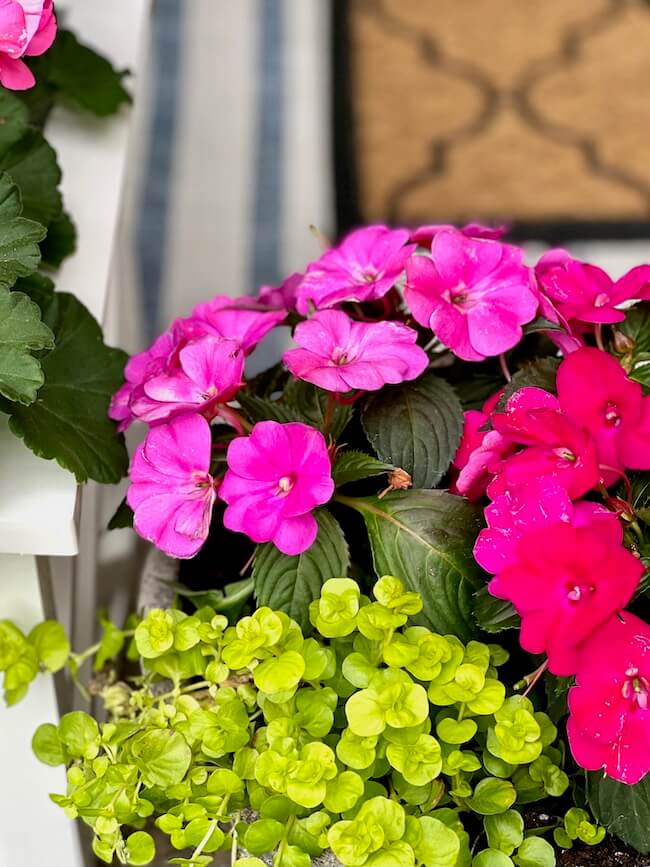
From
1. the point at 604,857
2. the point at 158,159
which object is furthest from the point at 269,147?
the point at 604,857

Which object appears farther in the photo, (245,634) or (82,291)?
(82,291)

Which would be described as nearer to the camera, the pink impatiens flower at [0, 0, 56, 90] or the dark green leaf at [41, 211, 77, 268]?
the pink impatiens flower at [0, 0, 56, 90]

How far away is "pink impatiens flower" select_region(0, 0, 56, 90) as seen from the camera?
596 millimetres

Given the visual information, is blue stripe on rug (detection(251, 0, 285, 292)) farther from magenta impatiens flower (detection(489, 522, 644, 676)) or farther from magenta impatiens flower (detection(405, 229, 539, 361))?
magenta impatiens flower (detection(489, 522, 644, 676))

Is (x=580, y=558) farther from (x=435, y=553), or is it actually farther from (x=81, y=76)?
(x=81, y=76)

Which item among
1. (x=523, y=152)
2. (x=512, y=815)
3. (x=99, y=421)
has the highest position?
(x=99, y=421)

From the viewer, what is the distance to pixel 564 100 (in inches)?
86.6

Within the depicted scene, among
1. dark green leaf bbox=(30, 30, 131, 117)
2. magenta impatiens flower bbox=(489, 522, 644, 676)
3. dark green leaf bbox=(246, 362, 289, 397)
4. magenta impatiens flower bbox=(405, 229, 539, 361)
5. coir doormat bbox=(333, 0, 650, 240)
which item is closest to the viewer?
magenta impatiens flower bbox=(489, 522, 644, 676)

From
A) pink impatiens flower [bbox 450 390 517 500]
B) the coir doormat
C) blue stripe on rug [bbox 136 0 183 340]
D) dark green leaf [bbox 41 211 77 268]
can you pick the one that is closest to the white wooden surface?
dark green leaf [bbox 41 211 77 268]

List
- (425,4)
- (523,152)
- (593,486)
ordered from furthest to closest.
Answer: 1. (425,4)
2. (523,152)
3. (593,486)

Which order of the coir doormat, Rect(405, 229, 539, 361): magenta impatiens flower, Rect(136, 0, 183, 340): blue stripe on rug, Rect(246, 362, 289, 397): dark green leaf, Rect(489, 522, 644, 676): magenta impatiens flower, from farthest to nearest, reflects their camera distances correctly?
the coir doormat, Rect(136, 0, 183, 340): blue stripe on rug, Rect(246, 362, 289, 397): dark green leaf, Rect(405, 229, 539, 361): magenta impatiens flower, Rect(489, 522, 644, 676): magenta impatiens flower

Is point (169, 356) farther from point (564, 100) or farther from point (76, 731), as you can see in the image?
point (564, 100)

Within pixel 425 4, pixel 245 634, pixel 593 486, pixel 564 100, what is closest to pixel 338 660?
pixel 245 634

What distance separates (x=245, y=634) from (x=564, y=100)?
1.81 m
